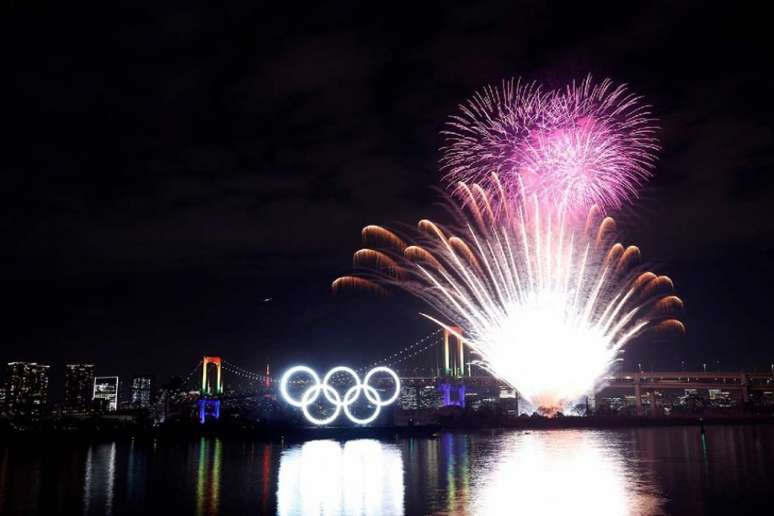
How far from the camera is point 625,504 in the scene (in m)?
16.4

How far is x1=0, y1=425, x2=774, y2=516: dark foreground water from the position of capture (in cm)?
1691

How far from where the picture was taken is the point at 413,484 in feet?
70.1

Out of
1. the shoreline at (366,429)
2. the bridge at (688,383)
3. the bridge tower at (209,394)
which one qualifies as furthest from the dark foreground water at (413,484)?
the bridge at (688,383)

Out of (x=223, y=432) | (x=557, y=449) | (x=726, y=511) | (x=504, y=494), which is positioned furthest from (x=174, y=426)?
(x=726, y=511)

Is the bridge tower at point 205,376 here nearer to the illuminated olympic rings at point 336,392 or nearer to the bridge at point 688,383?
the illuminated olympic rings at point 336,392

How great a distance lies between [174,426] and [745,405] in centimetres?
7944

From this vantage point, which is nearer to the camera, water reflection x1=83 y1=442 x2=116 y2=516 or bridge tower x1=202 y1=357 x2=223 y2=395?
water reflection x1=83 y1=442 x2=116 y2=516

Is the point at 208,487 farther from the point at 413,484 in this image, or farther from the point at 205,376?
the point at 205,376

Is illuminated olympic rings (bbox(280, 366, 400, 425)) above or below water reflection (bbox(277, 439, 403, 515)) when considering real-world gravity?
above

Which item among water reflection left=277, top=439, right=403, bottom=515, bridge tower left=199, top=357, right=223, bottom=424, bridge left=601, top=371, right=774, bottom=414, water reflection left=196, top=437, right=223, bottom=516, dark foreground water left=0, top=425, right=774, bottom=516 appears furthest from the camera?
bridge left=601, top=371, right=774, bottom=414

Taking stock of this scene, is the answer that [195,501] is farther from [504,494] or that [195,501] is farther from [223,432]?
[223,432]

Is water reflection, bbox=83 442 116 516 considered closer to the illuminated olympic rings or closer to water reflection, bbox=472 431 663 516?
water reflection, bbox=472 431 663 516

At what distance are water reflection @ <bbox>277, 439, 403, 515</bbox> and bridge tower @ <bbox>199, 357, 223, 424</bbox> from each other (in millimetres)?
65184

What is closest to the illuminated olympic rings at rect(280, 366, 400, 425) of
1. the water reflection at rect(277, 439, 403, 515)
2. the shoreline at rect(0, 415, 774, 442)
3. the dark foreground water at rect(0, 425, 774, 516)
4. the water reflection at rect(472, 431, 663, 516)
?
the shoreline at rect(0, 415, 774, 442)
